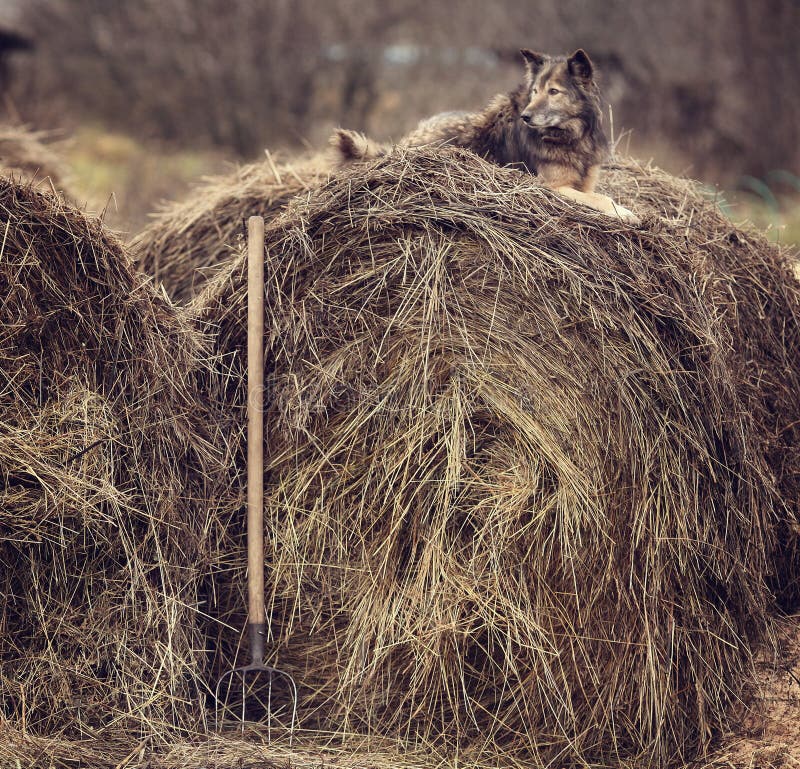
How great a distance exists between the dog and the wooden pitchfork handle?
2.44 ft

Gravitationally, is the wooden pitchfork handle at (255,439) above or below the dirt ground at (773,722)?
above

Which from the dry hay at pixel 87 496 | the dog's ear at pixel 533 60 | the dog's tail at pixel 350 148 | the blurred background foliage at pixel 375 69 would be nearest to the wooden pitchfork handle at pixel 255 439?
the dry hay at pixel 87 496

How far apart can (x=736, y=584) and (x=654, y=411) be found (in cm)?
64

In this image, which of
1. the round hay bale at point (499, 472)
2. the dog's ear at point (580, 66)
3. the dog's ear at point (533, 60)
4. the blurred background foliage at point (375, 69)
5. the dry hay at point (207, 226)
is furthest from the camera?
the blurred background foliage at point (375, 69)

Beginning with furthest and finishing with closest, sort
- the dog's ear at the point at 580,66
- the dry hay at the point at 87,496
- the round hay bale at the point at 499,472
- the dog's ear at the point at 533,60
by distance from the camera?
the dog's ear at the point at 533,60
the dog's ear at the point at 580,66
the round hay bale at the point at 499,472
the dry hay at the point at 87,496

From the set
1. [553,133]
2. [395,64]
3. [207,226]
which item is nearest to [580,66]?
[553,133]

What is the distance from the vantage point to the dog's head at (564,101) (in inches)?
152

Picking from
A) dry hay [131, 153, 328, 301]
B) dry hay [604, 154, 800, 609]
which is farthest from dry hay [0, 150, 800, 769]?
dry hay [131, 153, 328, 301]

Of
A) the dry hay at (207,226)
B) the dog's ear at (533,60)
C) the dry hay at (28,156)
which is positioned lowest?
the dry hay at (207,226)

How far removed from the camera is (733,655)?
3.35 m

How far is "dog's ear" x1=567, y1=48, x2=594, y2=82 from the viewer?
12.6 ft

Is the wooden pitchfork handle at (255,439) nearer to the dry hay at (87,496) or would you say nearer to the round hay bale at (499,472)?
the round hay bale at (499,472)

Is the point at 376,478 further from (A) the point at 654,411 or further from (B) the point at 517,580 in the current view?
(A) the point at 654,411

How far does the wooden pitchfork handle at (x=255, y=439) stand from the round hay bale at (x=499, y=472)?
0.06 metres
